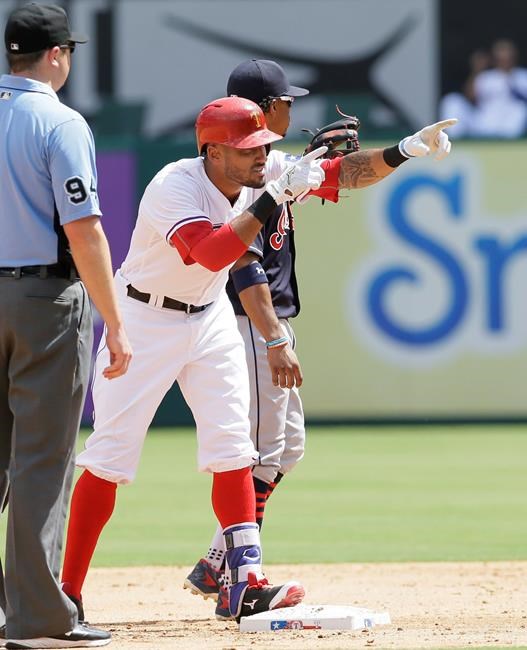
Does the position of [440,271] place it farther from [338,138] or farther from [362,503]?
[338,138]

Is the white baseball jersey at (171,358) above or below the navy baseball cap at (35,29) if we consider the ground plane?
below

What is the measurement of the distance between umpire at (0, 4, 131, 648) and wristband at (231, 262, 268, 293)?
938 mm

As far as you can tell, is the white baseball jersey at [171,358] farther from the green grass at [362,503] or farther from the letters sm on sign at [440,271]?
the letters sm on sign at [440,271]

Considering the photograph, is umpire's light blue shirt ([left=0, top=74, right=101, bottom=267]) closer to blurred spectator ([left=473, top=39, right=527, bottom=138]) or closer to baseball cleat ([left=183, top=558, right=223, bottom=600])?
baseball cleat ([left=183, top=558, right=223, bottom=600])

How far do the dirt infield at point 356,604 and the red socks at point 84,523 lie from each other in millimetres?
260

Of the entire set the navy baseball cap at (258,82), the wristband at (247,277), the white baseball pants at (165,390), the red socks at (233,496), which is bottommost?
the red socks at (233,496)

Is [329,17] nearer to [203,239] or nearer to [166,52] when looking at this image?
[166,52]

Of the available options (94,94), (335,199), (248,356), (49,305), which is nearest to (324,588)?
(248,356)

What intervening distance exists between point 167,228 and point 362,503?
4401mm

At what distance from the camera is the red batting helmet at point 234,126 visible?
5.64 m

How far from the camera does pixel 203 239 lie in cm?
546

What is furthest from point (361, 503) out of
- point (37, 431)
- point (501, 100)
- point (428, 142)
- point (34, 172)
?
point (501, 100)

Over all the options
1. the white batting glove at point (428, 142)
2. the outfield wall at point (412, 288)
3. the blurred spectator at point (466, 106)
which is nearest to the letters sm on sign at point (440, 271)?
the outfield wall at point (412, 288)

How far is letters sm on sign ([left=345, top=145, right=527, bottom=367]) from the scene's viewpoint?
45.0 feet
